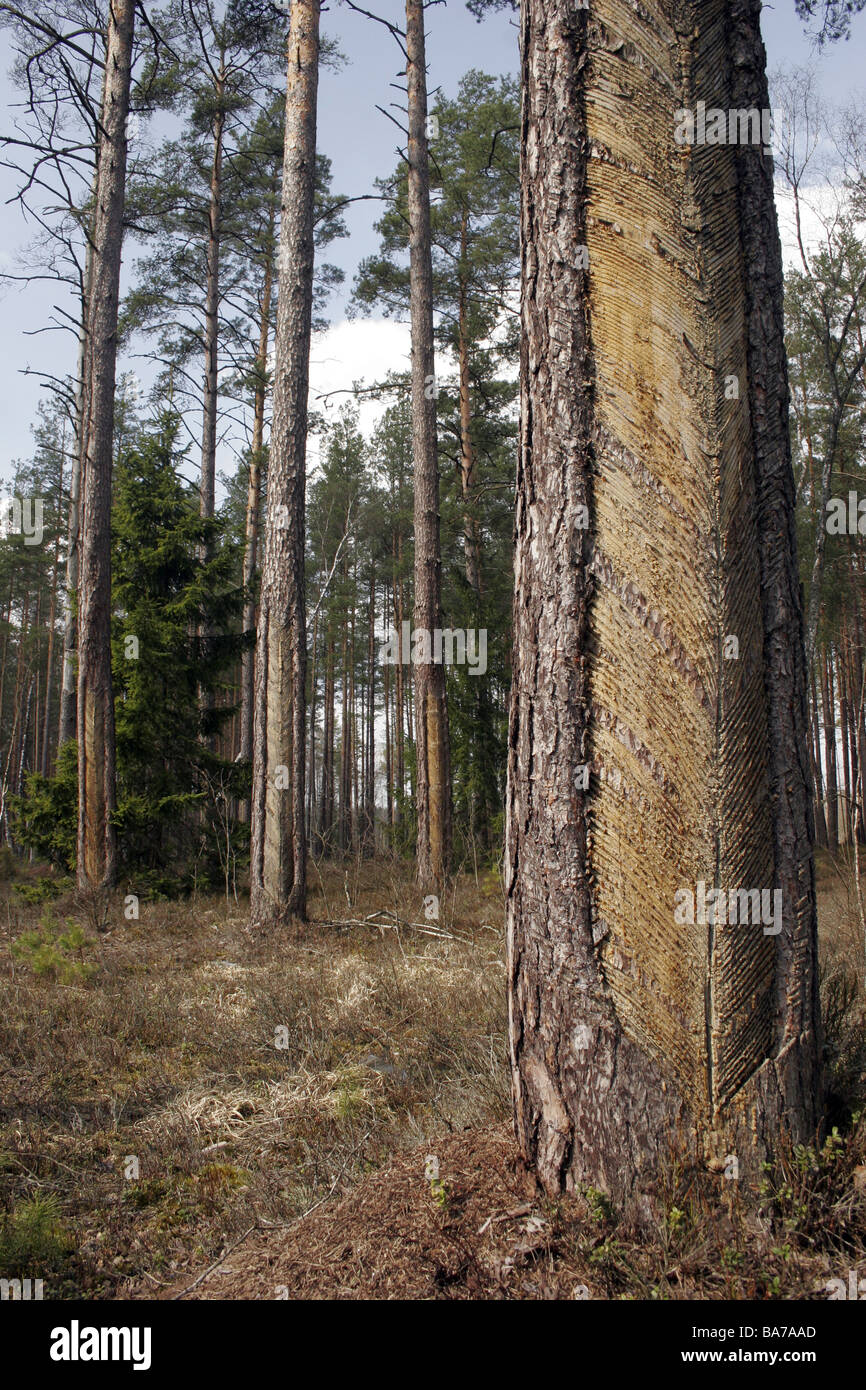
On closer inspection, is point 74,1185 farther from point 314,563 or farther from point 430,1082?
point 314,563

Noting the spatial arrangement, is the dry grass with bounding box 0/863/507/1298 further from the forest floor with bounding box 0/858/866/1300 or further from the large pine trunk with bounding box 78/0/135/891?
the large pine trunk with bounding box 78/0/135/891

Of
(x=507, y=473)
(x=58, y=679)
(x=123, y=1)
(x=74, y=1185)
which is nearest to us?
(x=74, y=1185)

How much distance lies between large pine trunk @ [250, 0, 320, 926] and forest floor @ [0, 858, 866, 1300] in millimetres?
972

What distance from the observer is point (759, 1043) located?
201 cm

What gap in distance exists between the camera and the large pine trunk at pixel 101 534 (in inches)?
397

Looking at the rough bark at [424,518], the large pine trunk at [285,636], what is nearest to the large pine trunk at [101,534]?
the large pine trunk at [285,636]

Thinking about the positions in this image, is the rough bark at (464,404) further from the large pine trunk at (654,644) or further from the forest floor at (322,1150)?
the large pine trunk at (654,644)

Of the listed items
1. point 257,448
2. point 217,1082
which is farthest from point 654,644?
point 257,448

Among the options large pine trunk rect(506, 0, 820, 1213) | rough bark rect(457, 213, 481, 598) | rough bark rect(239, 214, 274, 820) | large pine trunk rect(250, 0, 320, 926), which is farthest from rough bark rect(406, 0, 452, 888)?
large pine trunk rect(506, 0, 820, 1213)

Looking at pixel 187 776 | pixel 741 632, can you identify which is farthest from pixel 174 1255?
pixel 187 776

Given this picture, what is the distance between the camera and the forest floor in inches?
74.4

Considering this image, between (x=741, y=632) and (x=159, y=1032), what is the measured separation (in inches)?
177

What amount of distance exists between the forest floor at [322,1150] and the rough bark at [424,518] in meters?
3.59

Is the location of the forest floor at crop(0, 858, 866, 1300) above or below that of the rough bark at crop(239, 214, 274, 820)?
below
